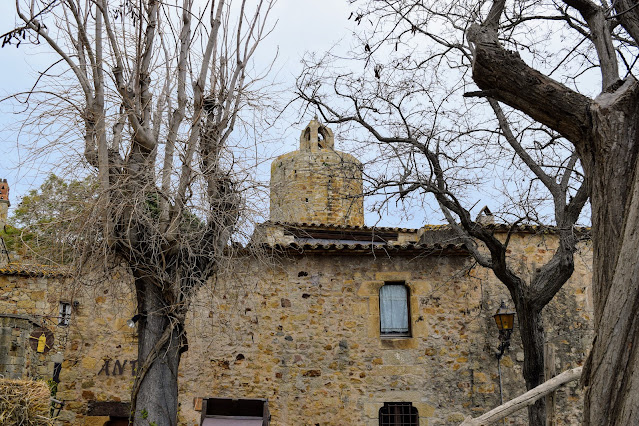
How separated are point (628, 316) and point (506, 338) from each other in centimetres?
775

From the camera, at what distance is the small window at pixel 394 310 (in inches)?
414

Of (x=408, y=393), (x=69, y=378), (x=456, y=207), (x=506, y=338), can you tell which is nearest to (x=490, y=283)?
(x=506, y=338)

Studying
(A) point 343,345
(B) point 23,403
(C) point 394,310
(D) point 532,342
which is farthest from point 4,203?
(D) point 532,342

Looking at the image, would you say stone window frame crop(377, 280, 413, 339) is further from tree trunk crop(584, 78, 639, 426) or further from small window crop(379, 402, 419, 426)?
tree trunk crop(584, 78, 639, 426)

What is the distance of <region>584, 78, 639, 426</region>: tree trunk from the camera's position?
290 centimetres

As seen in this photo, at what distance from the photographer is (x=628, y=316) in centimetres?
291

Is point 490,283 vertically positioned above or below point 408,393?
above

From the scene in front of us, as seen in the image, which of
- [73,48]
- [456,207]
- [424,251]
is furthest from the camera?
[424,251]

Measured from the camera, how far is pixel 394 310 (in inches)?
418

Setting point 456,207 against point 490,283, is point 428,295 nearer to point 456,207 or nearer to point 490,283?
point 490,283

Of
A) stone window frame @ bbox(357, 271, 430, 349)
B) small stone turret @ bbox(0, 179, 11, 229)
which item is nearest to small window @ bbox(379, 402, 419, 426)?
stone window frame @ bbox(357, 271, 430, 349)

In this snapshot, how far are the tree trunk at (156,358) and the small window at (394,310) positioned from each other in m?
5.40

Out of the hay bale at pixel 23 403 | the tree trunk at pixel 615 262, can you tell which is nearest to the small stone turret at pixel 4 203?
the hay bale at pixel 23 403

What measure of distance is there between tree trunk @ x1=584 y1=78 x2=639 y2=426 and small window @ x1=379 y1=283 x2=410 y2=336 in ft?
24.3
